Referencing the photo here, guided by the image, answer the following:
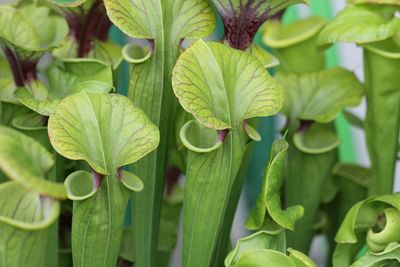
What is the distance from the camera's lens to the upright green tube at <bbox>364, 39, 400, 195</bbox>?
0.78m

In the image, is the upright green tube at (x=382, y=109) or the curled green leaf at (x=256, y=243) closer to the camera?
the curled green leaf at (x=256, y=243)

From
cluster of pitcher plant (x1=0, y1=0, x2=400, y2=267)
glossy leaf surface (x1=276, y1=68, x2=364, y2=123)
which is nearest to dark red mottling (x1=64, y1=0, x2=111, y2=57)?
cluster of pitcher plant (x1=0, y1=0, x2=400, y2=267)

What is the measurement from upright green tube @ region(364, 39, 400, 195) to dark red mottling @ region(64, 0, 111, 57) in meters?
0.29

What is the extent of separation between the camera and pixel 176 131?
0.71 m

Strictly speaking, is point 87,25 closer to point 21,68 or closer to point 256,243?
point 21,68

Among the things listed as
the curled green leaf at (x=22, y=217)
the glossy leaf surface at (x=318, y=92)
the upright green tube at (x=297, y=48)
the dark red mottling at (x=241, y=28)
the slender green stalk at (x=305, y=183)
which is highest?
the dark red mottling at (x=241, y=28)

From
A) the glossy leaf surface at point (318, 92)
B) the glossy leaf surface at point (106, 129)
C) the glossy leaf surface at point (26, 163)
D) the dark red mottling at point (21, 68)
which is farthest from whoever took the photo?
the glossy leaf surface at point (318, 92)

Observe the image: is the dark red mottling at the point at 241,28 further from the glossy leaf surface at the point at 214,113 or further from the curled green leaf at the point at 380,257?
the curled green leaf at the point at 380,257

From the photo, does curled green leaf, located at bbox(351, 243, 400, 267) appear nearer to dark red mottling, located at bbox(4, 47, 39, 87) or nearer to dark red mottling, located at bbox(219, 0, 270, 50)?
dark red mottling, located at bbox(219, 0, 270, 50)

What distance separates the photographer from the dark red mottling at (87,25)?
0.76m

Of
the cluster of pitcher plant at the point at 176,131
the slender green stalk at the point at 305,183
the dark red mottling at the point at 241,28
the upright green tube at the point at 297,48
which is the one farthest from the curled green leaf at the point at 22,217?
the upright green tube at the point at 297,48

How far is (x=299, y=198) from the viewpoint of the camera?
2.80ft

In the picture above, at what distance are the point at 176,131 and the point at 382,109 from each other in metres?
0.24

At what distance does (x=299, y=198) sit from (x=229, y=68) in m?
0.27
